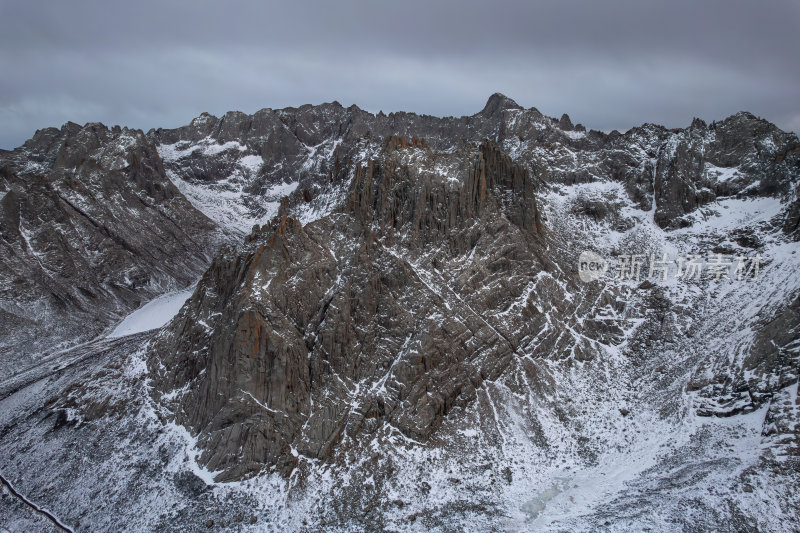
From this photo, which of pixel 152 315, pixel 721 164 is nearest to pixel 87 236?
pixel 152 315

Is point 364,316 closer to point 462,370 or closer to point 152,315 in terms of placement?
point 462,370

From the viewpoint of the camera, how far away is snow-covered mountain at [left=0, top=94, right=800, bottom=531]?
155ft

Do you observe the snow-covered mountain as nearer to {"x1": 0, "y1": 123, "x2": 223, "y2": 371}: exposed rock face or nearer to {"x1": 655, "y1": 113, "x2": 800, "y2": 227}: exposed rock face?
{"x1": 655, "y1": 113, "x2": 800, "y2": 227}: exposed rock face

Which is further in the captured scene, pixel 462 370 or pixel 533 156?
pixel 533 156

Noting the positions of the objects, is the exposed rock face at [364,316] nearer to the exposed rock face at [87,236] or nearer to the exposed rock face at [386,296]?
the exposed rock face at [386,296]

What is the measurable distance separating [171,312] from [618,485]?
8989 centimetres

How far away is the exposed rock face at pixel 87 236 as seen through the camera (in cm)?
9894

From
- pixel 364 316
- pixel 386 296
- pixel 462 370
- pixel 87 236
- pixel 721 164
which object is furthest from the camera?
pixel 87 236

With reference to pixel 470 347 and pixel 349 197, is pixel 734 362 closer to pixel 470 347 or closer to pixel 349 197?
pixel 470 347

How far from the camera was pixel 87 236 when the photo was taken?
12444 centimetres

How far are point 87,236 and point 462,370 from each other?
10741 cm

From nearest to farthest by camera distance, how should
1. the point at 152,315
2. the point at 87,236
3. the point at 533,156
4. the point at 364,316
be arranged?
the point at 364,316, the point at 533,156, the point at 152,315, the point at 87,236

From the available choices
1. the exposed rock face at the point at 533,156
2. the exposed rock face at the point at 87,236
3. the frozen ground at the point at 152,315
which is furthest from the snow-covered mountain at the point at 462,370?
the exposed rock face at the point at 87,236

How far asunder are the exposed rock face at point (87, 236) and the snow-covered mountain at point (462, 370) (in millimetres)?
16306
